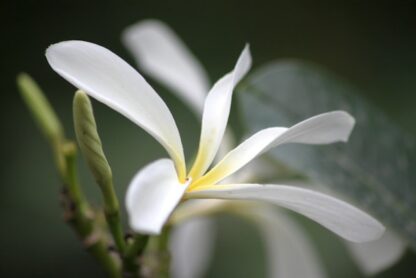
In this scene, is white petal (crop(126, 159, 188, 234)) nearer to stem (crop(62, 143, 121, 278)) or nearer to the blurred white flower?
the blurred white flower

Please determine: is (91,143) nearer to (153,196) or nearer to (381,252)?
(153,196)

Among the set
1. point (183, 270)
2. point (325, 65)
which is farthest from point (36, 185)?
point (325, 65)

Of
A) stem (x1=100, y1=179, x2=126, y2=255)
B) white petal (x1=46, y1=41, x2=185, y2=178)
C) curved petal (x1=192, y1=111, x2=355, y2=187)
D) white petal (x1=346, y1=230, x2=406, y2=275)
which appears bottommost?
white petal (x1=346, y1=230, x2=406, y2=275)

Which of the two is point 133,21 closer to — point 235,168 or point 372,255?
point 372,255

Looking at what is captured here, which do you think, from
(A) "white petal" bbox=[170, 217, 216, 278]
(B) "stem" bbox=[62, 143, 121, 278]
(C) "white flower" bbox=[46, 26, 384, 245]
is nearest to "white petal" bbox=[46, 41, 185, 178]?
(C) "white flower" bbox=[46, 26, 384, 245]

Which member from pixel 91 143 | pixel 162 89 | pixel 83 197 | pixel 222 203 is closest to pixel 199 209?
pixel 222 203

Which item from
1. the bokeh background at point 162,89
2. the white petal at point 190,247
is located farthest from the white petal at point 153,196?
the bokeh background at point 162,89
